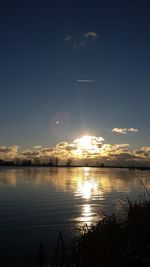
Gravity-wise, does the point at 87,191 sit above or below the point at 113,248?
below

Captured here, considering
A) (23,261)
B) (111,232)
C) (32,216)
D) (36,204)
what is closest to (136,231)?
(111,232)

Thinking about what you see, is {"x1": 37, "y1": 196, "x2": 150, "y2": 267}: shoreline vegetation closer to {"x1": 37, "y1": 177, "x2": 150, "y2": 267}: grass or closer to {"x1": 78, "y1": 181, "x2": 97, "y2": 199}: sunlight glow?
{"x1": 37, "y1": 177, "x2": 150, "y2": 267}: grass

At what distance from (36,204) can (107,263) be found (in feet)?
81.8

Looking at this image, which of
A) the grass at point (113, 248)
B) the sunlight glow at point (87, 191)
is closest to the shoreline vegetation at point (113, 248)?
the grass at point (113, 248)

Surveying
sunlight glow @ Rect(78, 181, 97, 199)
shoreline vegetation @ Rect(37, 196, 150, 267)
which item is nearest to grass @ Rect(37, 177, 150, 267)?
shoreline vegetation @ Rect(37, 196, 150, 267)

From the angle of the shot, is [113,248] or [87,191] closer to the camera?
[113,248]

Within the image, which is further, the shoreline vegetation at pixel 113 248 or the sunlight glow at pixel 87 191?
the sunlight glow at pixel 87 191

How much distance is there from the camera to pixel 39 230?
2138cm

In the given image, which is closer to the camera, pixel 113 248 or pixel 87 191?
pixel 113 248

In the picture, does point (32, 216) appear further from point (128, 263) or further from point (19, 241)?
point (128, 263)

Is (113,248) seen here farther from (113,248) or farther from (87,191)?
(87,191)

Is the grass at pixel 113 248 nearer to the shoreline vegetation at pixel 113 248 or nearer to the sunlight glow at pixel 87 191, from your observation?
the shoreline vegetation at pixel 113 248

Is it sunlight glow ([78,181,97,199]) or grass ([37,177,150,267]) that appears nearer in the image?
grass ([37,177,150,267])

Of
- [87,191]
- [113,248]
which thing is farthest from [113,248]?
[87,191]
